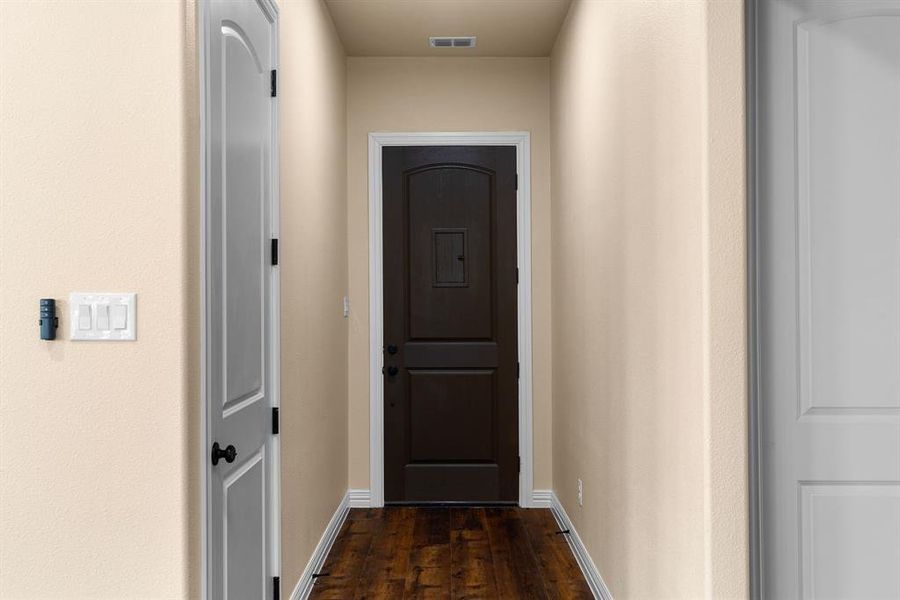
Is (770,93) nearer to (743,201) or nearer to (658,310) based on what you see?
(743,201)

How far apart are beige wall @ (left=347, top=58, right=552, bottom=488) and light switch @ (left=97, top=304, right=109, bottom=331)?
2823mm

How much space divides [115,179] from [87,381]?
44 cm

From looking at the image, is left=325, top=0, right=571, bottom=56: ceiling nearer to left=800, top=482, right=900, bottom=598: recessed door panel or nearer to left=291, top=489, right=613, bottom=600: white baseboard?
left=291, top=489, right=613, bottom=600: white baseboard

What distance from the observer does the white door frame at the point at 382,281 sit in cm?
440

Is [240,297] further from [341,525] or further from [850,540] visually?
[341,525]

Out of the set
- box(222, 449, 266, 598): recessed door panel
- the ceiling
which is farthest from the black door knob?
the ceiling

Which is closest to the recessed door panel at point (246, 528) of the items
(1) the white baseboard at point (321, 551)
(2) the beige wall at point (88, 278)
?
(2) the beige wall at point (88, 278)

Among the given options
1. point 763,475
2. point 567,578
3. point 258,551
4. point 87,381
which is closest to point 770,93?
point 763,475

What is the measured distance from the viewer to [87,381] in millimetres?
1588

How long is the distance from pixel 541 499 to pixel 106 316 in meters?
3.29

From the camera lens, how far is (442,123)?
4.43 metres

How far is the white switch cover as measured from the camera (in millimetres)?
1590

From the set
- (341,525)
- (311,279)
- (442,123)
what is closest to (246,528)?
(311,279)

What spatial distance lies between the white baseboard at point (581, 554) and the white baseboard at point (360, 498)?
42.8 inches
